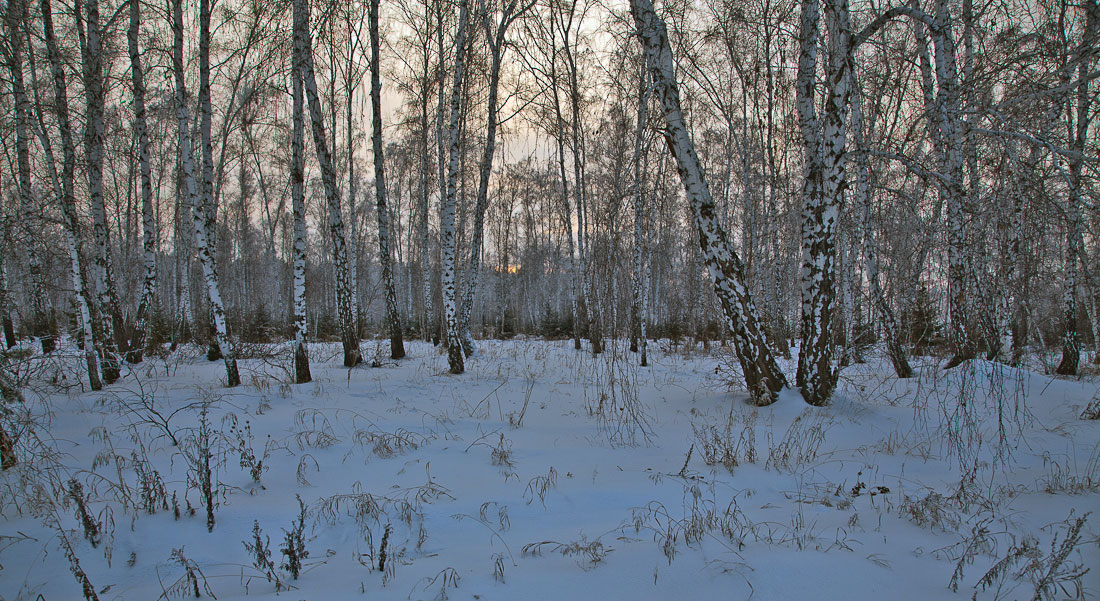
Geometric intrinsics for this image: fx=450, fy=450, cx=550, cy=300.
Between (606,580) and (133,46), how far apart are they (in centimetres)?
1000

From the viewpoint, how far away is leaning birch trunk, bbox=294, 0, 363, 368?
6.66 meters

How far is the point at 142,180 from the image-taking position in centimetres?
892

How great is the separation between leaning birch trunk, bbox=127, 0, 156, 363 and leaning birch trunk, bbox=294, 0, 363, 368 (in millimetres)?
2714

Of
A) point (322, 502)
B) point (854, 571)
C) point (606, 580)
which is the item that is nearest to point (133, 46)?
point (322, 502)

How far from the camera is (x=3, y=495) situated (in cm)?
292

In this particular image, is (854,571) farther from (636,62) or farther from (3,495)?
(636,62)

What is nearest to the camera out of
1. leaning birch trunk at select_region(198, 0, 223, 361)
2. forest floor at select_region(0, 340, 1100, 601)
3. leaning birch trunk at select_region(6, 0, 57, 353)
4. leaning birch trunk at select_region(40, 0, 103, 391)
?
forest floor at select_region(0, 340, 1100, 601)

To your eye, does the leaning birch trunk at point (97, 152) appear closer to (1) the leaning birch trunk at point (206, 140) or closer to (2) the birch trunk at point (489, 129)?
(1) the leaning birch trunk at point (206, 140)

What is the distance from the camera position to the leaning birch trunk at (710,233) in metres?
5.17

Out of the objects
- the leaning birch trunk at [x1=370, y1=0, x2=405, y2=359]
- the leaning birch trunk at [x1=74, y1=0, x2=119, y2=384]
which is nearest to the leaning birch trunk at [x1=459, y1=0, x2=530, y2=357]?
the leaning birch trunk at [x1=370, y1=0, x2=405, y2=359]

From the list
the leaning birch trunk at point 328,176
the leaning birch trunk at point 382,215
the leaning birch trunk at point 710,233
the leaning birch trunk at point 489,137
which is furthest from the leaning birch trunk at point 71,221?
the leaning birch trunk at point 710,233

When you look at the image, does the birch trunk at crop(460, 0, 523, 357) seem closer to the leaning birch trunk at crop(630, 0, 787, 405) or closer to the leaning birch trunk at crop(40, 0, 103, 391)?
the leaning birch trunk at crop(630, 0, 787, 405)

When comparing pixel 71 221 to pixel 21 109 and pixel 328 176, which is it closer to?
pixel 21 109

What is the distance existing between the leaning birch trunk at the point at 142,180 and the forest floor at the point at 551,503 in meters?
3.63
